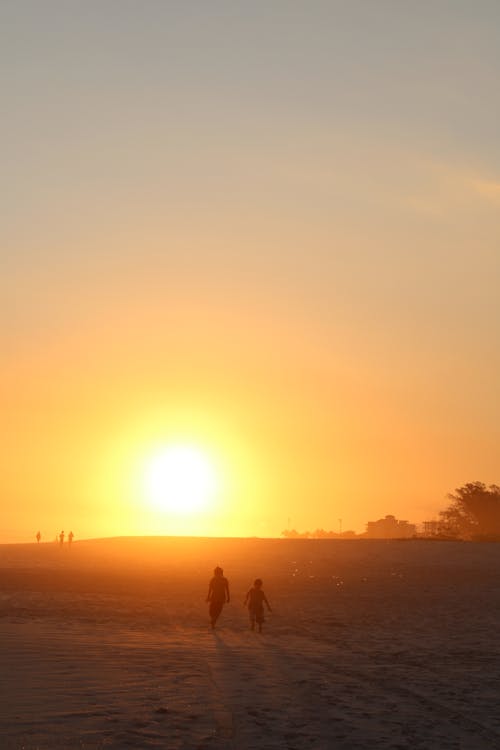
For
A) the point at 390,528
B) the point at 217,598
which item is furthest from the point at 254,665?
the point at 390,528

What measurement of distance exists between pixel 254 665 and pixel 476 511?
71.1 m

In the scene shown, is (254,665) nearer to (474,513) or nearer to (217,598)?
(217,598)

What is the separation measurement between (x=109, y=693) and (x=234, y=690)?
7.13 ft

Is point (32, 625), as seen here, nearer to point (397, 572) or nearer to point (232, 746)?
point (232, 746)

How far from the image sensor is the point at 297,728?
10.9 metres

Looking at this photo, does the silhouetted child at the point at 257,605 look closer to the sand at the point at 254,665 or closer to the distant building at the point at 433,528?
the sand at the point at 254,665

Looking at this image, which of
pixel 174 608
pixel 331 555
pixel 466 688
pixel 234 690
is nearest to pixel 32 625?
pixel 174 608

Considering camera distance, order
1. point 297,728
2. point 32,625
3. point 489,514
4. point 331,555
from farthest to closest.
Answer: point 489,514 < point 331,555 < point 32,625 < point 297,728

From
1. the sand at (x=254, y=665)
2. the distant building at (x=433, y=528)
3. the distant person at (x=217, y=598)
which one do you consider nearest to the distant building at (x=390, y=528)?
the distant building at (x=433, y=528)

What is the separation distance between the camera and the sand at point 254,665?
34.5 ft

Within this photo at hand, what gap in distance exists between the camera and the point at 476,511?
272ft

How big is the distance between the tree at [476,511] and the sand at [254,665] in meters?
46.2

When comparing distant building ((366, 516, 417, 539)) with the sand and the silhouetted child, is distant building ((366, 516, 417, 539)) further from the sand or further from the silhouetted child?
the silhouetted child

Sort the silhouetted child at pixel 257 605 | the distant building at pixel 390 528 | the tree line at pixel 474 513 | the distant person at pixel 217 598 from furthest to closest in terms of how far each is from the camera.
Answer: the distant building at pixel 390 528 < the tree line at pixel 474 513 < the distant person at pixel 217 598 < the silhouetted child at pixel 257 605
